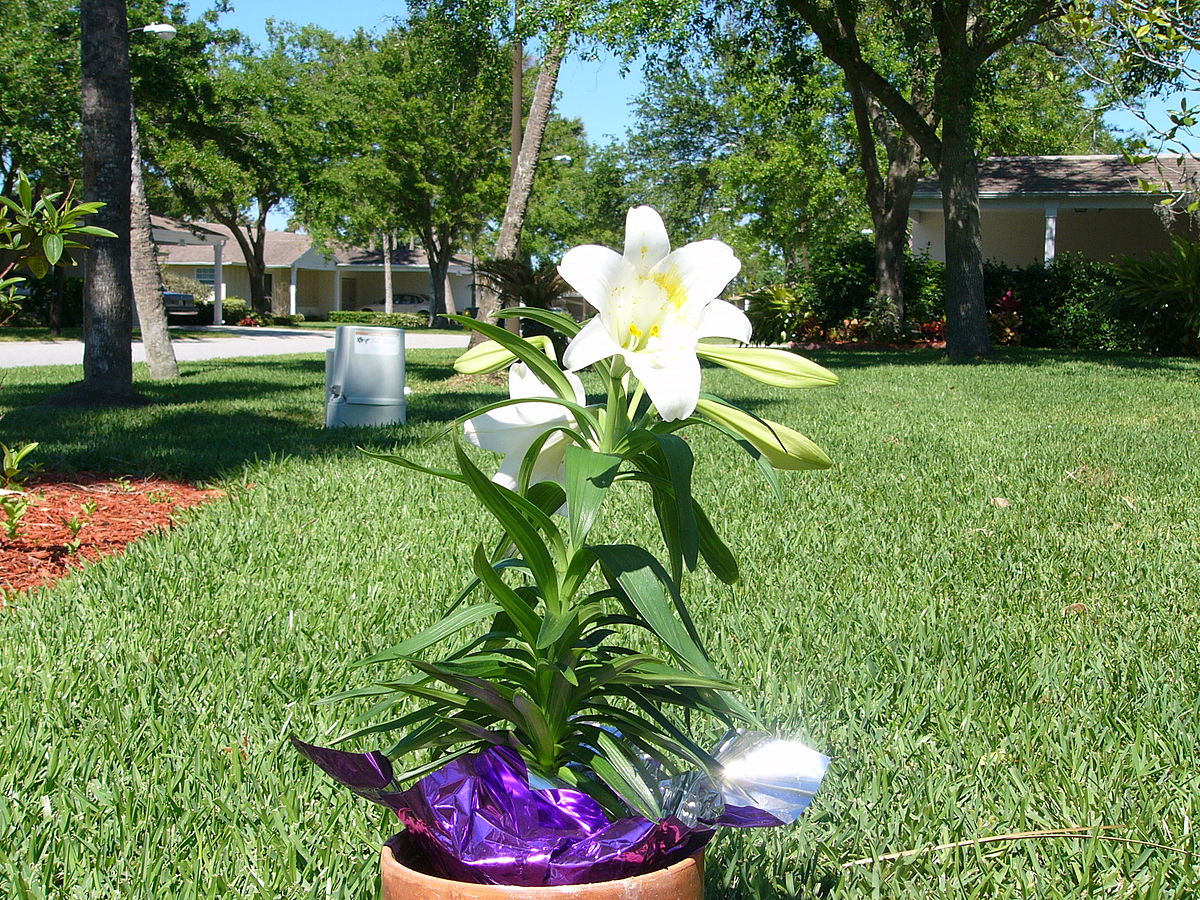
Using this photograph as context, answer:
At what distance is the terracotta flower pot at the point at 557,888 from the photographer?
3.50 feet

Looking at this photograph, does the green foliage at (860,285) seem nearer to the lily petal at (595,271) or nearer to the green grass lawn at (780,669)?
the green grass lawn at (780,669)

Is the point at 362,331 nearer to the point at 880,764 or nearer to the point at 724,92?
the point at 880,764

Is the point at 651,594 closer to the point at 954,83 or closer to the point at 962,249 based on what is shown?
the point at 954,83

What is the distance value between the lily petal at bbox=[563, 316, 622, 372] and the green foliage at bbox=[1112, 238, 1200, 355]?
1668 centimetres

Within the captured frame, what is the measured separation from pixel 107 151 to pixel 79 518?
16.9ft

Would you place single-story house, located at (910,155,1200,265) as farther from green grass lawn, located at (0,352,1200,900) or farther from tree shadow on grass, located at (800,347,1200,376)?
green grass lawn, located at (0,352,1200,900)

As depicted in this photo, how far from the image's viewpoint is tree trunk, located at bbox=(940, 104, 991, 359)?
15.1 metres

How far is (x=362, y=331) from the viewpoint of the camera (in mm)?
7621

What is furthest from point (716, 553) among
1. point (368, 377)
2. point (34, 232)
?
point (368, 377)

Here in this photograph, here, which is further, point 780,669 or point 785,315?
point 785,315

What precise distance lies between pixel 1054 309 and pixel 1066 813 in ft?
61.3

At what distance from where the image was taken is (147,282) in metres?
12.0

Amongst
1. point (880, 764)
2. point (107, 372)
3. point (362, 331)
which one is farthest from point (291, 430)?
point (880, 764)

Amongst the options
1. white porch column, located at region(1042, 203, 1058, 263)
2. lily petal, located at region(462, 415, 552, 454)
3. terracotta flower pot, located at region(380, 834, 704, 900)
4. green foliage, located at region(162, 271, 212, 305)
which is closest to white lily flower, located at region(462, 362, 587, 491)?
lily petal, located at region(462, 415, 552, 454)
